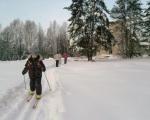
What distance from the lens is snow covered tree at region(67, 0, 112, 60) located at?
1742 inches

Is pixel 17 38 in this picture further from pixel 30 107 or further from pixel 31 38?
pixel 30 107

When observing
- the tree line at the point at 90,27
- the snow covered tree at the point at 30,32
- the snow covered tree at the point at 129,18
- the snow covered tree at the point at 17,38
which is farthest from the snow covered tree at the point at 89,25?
the snow covered tree at the point at 30,32

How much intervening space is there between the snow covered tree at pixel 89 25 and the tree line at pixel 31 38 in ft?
142

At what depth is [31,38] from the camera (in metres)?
104

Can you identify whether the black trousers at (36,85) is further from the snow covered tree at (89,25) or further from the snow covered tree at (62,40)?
the snow covered tree at (62,40)

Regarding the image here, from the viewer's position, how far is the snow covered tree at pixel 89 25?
44250mm

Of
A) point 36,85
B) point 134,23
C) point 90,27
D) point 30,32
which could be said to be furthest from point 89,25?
point 30,32

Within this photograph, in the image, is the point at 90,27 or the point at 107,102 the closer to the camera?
the point at 107,102

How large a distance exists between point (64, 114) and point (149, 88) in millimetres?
5103

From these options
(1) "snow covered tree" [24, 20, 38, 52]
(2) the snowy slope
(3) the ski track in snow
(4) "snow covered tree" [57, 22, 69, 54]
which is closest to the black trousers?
(3) the ski track in snow

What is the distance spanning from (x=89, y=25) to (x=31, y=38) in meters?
61.5

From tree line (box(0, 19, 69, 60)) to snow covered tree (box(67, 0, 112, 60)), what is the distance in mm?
43132

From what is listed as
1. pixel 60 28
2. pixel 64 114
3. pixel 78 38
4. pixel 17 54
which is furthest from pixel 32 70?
pixel 60 28

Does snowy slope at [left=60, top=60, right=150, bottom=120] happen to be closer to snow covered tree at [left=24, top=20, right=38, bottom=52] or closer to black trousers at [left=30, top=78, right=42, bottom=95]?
black trousers at [left=30, top=78, right=42, bottom=95]
